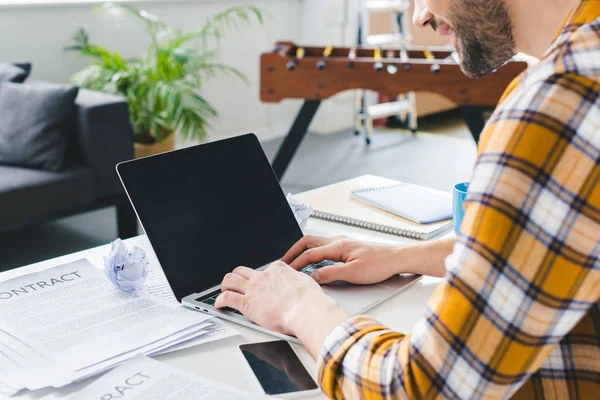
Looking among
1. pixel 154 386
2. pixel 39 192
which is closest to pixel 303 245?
pixel 154 386

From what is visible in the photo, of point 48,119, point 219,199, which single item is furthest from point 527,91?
point 48,119

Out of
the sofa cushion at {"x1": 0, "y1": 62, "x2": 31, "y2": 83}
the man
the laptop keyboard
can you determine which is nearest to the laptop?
the laptop keyboard

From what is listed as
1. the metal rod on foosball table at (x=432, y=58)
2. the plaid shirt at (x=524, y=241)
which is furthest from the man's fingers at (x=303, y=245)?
the metal rod on foosball table at (x=432, y=58)

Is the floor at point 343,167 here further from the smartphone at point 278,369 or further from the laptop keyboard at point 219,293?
the smartphone at point 278,369

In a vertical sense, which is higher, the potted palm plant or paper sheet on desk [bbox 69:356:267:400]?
paper sheet on desk [bbox 69:356:267:400]

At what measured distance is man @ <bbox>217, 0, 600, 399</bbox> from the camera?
57 centimetres

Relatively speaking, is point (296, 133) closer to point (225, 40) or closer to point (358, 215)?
point (225, 40)

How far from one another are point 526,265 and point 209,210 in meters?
0.57

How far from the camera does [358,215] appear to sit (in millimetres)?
1396

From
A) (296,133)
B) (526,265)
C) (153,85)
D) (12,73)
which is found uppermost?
(526,265)

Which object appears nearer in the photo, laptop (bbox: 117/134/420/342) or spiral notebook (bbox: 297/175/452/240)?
laptop (bbox: 117/134/420/342)

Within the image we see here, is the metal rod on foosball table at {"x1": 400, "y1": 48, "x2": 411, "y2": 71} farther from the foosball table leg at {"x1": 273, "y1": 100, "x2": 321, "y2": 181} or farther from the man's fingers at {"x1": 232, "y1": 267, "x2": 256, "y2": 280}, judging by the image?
the man's fingers at {"x1": 232, "y1": 267, "x2": 256, "y2": 280}

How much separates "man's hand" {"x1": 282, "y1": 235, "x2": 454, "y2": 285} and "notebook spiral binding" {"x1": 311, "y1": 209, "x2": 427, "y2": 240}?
18 cm

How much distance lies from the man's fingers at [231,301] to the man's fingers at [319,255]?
0.16m
